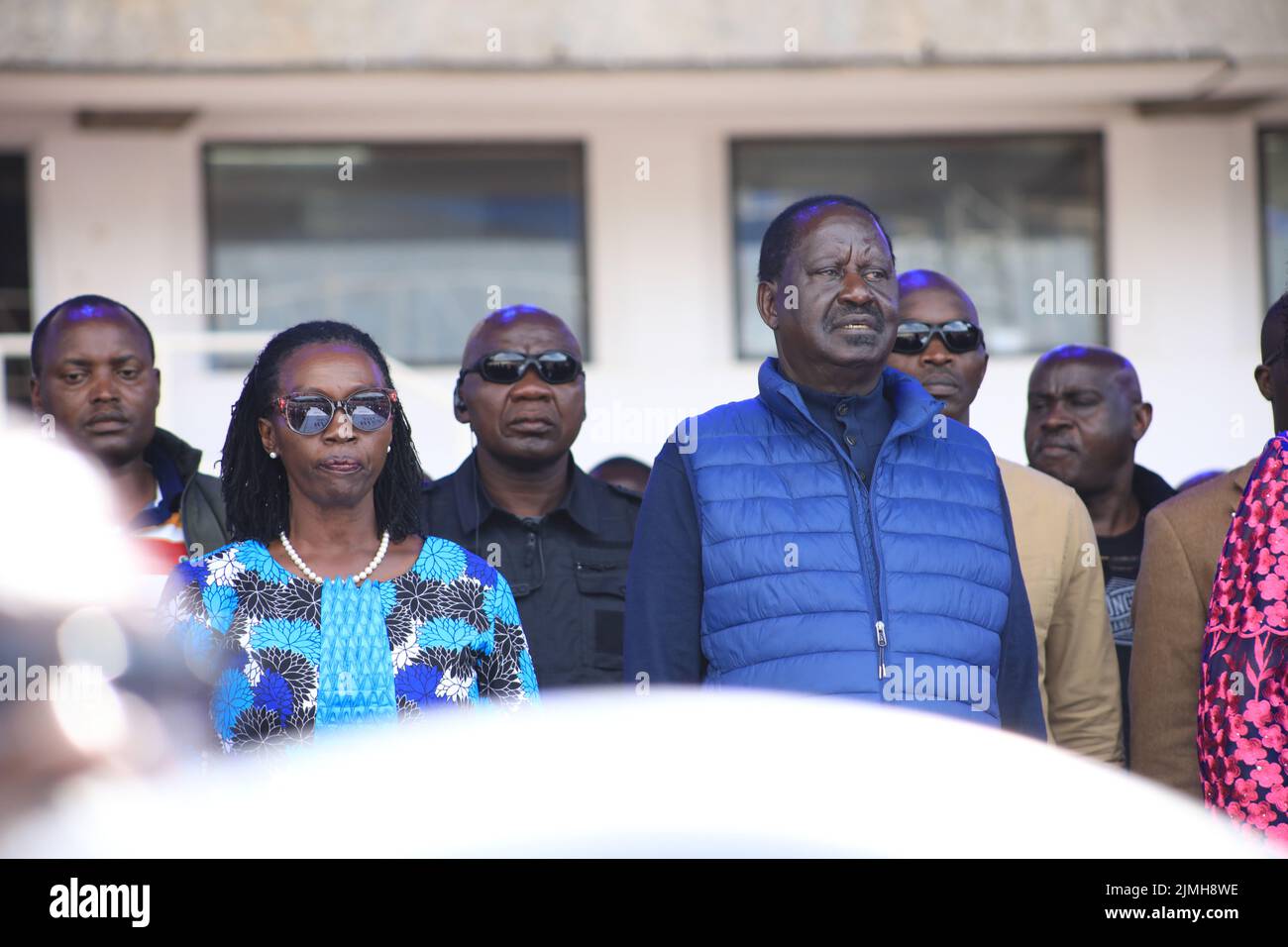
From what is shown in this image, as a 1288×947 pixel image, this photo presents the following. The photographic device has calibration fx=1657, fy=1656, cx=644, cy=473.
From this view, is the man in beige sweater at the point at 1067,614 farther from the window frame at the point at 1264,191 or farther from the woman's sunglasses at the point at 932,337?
the window frame at the point at 1264,191

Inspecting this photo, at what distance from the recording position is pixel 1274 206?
9773mm

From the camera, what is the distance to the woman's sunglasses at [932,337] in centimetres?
492

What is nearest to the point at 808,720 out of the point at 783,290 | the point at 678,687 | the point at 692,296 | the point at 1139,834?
the point at 1139,834

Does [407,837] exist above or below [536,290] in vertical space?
below

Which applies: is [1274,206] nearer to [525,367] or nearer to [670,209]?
[670,209]

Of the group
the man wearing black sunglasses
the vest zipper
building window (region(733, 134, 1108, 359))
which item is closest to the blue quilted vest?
the vest zipper

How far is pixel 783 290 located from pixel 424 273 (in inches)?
231

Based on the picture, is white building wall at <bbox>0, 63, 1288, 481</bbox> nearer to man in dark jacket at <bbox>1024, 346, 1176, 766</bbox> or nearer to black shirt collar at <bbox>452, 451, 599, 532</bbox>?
man in dark jacket at <bbox>1024, 346, 1176, 766</bbox>

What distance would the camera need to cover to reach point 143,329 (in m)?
5.03

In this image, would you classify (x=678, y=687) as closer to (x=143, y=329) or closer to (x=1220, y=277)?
(x=143, y=329)

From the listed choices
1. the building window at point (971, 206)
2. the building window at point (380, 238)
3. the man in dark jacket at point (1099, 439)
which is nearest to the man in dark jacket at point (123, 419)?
the man in dark jacket at point (1099, 439)

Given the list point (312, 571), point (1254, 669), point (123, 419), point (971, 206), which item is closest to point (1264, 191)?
point (971, 206)

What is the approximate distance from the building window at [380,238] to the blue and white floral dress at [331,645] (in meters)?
5.70

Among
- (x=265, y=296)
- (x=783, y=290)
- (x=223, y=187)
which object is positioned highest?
(x=223, y=187)
